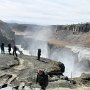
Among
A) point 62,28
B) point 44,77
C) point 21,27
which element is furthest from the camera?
point 21,27

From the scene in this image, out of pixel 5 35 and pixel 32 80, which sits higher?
pixel 5 35

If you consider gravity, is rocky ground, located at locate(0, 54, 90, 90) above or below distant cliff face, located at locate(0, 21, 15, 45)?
below

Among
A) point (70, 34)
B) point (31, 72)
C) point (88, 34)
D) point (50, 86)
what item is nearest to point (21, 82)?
point (50, 86)

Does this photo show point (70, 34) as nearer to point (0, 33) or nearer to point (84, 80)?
point (0, 33)

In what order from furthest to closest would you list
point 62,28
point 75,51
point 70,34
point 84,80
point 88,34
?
point 62,28 → point 70,34 → point 88,34 → point 75,51 → point 84,80

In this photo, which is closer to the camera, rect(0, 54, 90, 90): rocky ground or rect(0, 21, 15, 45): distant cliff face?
rect(0, 54, 90, 90): rocky ground

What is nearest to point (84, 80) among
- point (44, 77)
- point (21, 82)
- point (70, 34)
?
point (21, 82)

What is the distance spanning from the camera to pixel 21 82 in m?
21.8

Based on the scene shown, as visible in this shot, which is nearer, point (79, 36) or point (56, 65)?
point (56, 65)

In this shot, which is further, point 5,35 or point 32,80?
point 5,35

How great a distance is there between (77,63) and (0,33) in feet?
165

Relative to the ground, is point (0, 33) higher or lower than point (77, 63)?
higher

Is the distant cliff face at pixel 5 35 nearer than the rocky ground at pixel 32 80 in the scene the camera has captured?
No

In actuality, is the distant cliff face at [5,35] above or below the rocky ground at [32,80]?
above
